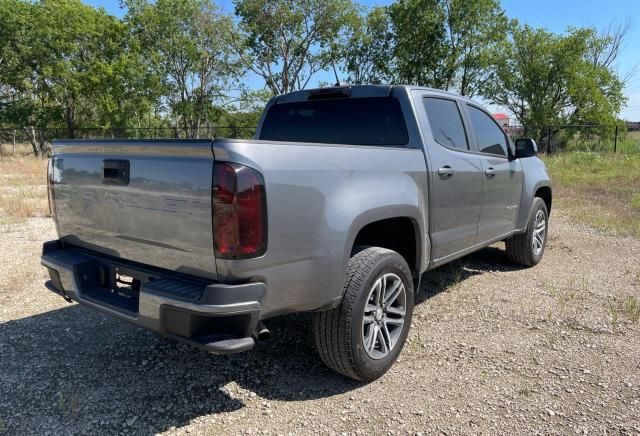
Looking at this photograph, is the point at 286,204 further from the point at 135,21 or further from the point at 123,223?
the point at 135,21

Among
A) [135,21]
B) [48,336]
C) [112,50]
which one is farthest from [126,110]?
[48,336]

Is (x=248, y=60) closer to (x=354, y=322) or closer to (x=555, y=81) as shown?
(x=555, y=81)

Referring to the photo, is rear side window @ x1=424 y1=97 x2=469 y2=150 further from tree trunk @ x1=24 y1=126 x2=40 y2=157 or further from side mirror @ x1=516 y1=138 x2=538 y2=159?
tree trunk @ x1=24 y1=126 x2=40 y2=157

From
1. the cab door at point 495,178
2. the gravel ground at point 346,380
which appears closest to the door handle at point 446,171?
the cab door at point 495,178

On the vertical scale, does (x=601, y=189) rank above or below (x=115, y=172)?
below

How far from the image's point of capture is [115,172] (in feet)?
8.34

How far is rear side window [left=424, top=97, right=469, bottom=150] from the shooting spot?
3.66 metres

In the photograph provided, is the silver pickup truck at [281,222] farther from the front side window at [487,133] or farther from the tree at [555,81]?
the tree at [555,81]

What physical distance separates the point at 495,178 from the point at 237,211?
3011 mm

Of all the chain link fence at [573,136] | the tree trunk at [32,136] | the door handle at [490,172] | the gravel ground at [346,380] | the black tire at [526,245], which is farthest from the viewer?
the tree trunk at [32,136]

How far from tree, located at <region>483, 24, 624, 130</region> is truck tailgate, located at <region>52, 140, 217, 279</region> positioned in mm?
28951

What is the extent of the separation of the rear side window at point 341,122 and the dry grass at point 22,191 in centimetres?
624

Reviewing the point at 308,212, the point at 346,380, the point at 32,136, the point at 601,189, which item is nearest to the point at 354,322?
the point at 346,380

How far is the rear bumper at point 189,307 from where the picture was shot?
7.00 feet
